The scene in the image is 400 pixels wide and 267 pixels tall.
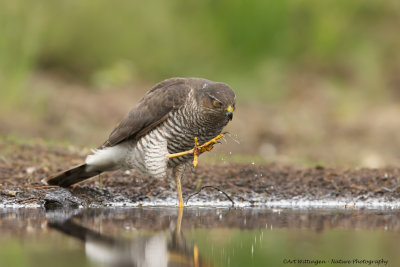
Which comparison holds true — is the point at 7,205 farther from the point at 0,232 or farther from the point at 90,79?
the point at 90,79

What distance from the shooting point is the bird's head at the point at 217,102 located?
6566 mm

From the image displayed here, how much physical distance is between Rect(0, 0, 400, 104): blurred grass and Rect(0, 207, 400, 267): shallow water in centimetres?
815

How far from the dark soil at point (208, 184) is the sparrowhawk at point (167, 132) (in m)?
0.30

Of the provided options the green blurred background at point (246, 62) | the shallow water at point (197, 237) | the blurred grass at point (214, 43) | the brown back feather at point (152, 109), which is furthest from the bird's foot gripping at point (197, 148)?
the blurred grass at point (214, 43)

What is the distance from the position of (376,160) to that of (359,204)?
12.0 feet

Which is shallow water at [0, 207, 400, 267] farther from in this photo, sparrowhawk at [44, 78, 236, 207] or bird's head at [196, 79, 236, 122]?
bird's head at [196, 79, 236, 122]

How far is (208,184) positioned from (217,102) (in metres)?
1.46

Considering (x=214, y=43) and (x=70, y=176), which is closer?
(x=70, y=176)

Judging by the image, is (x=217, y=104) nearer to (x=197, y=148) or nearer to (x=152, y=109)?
(x=197, y=148)

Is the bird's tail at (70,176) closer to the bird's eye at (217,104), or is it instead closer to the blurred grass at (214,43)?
the bird's eye at (217,104)

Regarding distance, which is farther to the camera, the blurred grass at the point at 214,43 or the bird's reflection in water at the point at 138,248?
the blurred grass at the point at 214,43

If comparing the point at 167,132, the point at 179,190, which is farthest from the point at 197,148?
the point at 179,190

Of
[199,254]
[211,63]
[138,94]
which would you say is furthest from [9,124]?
[199,254]

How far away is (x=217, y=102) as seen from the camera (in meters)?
6.56
